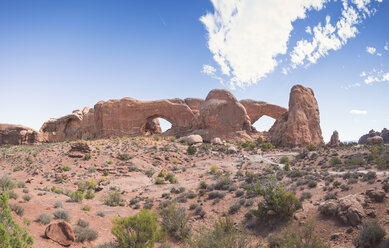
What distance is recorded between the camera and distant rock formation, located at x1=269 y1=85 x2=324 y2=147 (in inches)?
1073

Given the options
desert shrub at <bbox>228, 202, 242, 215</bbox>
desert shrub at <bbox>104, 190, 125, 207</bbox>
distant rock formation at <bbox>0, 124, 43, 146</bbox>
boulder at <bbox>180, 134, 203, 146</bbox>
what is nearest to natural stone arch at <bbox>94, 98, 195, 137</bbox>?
boulder at <bbox>180, 134, 203, 146</bbox>

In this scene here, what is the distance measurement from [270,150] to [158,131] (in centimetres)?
2421

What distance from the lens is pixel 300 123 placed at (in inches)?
1081

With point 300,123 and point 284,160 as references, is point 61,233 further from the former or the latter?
point 300,123

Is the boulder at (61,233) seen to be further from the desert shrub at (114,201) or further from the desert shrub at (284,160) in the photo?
the desert shrub at (284,160)

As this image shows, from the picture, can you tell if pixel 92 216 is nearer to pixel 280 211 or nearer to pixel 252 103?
pixel 280 211

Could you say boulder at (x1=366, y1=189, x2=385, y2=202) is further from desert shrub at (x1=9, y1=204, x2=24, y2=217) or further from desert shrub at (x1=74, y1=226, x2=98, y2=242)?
desert shrub at (x1=9, y1=204, x2=24, y2=217)

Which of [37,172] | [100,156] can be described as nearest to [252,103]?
[100,156]

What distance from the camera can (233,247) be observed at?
504cm

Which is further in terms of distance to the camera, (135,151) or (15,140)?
(15,140)

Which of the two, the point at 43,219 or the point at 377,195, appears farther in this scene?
the point at 377,195

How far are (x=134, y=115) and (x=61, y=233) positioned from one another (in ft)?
101

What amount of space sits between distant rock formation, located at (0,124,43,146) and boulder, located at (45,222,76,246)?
4277cm

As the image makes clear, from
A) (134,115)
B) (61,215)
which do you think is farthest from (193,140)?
(61,215)
